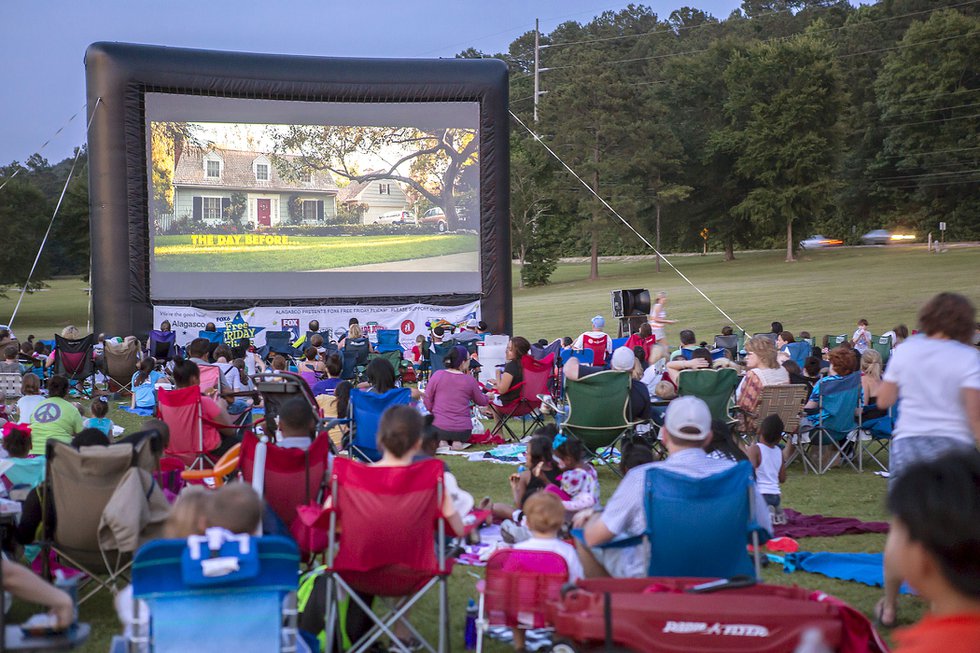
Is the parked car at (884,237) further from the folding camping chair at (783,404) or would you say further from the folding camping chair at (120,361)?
the folding camping chair at (783,404)

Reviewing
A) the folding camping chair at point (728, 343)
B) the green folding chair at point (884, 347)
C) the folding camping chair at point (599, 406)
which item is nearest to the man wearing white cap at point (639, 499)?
the folding camping chair at point (599, 406)

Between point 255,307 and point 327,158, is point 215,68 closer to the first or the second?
point 327,158

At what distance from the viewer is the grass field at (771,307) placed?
15.1 feet

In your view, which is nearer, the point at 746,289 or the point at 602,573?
the point at 602,573

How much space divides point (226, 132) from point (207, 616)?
591 inches

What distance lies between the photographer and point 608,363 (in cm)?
1035

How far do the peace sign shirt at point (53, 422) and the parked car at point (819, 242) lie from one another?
40832mm

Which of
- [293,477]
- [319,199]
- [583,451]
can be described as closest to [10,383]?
[583,451]

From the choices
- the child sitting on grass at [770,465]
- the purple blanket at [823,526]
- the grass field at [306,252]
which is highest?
the grass field at [306,252]

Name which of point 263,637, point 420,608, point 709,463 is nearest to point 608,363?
point 420,608

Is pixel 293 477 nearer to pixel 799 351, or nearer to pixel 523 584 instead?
pixel 523 584

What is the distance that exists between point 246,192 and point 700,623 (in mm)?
15500

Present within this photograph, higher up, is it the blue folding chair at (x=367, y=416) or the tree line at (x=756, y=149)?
the tree line at (x=756, y=149)

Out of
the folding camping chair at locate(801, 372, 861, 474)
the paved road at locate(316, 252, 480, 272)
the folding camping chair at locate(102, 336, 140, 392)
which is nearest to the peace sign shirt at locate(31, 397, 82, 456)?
the folding camping chair at locate(801, 372, 861, 474)
